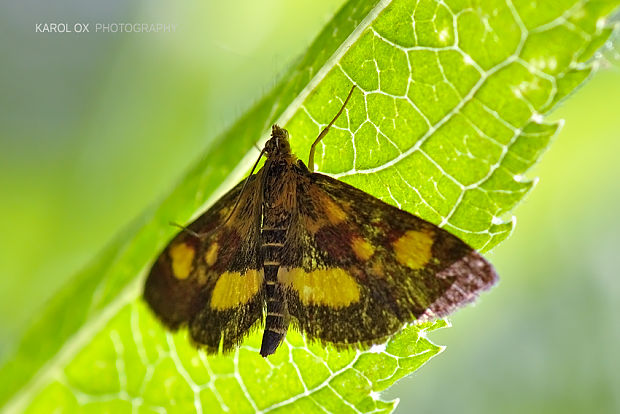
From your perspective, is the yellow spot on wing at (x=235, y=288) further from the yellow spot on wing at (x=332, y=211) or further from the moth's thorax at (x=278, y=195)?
the yellow spot on wing at (x=332, y=211)

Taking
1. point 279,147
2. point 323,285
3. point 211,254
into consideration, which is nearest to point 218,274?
point 211,254

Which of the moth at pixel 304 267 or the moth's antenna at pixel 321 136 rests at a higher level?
the moth's antenna at pixel 321 136

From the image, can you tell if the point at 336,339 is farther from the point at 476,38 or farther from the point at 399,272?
the point at 476,38

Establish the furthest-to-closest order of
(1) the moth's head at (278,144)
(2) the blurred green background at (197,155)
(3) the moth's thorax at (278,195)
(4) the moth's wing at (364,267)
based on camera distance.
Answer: (2) the blurred green background at (197,155) < (3) the moth's thorax at (278,195) < (1) the moth's head at (278,144) < (4) the moth's wing at (364,267)

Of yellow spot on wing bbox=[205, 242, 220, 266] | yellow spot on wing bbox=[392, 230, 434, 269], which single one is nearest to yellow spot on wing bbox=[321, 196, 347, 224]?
yellow spot on wing bbox=[392, 230, 434, 269]

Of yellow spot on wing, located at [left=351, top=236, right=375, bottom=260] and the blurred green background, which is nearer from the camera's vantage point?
yellow spot on wing, located at [left=351, top=236, right=375, bottom=260]

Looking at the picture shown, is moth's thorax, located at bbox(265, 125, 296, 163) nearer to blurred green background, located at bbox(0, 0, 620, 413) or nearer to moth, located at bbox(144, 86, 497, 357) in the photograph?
moth, located at bbox(144, 86, 497, 357)

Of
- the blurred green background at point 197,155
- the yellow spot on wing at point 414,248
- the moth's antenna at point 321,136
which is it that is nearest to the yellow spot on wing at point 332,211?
the moth's antenna at point 321,136

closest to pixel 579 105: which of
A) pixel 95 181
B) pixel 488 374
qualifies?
pixel 488 374

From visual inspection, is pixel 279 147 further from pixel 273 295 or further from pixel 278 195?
pixel 273 295
